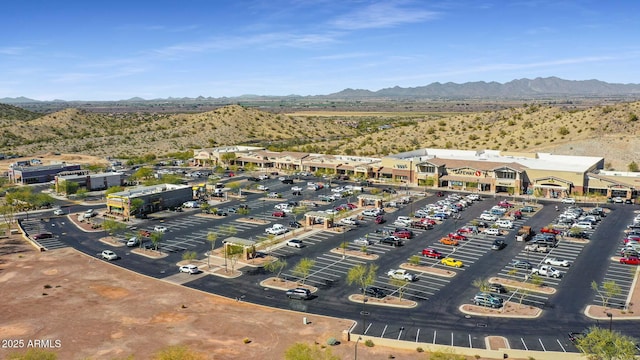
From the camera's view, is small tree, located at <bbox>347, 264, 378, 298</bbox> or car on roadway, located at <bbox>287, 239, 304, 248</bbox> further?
car on roadway, located at <bbox>287, 239, 304, 248</bbox>

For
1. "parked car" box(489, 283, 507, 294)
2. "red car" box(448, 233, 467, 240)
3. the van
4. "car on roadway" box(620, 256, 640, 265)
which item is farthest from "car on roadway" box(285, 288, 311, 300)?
the van

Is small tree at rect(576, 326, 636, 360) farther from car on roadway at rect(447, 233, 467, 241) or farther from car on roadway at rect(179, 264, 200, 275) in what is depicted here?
car on roadway at rect(179, 264, 200, 275)

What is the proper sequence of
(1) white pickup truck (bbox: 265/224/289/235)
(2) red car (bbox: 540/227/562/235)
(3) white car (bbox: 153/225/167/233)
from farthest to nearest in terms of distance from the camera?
(3) white car (bbox: 153/225/167/233)
(1) white pickup truck (bbox: 265/224/289/235)
(2) red car (bbox: 540/227/562/235)

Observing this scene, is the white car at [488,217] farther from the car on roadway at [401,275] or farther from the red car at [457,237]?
the car on roadway at [401,275]

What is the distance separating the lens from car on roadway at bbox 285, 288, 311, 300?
50.9 metres

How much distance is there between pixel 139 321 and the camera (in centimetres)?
4603

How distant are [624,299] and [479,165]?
61735 millimetres

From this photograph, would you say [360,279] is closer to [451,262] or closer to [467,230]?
[451,262]

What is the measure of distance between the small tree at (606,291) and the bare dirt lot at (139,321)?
21.3 metres

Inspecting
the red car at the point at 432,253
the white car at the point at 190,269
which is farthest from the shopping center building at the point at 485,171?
the white car at the point at 190,269

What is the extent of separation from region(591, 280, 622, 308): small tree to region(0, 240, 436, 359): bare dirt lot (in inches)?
839

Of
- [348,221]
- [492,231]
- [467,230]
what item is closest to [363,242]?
[348,221]

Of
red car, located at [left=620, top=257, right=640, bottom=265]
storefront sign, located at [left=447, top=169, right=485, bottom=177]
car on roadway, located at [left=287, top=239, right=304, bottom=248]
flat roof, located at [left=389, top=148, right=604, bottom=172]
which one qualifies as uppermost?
flat roof, located at [left=389, top=148, right=604, bottom=172]

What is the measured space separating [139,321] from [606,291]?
148 feet
